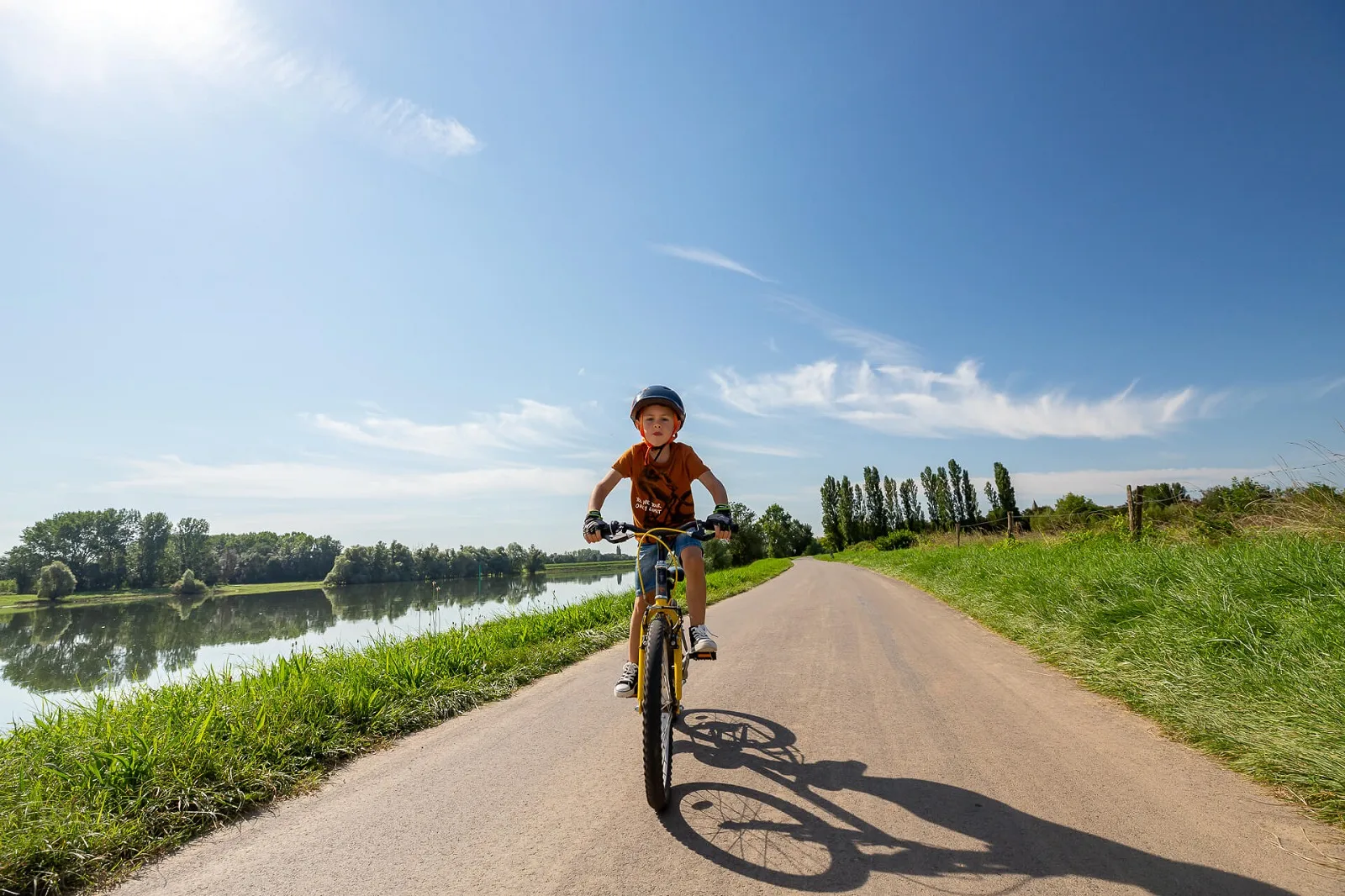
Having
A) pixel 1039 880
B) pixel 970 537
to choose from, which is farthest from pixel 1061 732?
pixel 970 537

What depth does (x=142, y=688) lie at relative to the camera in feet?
12.9

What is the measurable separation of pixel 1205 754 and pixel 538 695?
453 centimetres

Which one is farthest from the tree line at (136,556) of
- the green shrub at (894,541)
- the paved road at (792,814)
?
the paved road at (792,814)

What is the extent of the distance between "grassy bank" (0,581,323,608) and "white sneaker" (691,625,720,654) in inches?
2495

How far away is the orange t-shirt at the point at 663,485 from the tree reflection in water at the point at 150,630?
397 centimetres

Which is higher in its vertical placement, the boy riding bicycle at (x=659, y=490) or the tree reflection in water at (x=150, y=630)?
the boy riding bicycle at (x=659, y=490)

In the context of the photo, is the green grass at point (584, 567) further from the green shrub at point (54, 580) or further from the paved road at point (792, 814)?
the paved road at point (792, 814)

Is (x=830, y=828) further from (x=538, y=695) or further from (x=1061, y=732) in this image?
(x=538, y=695)

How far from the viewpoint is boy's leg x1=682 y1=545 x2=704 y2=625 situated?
3430mm

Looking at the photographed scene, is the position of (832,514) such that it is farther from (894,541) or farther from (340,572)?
(340,572)

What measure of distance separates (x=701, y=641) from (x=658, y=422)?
1.42m

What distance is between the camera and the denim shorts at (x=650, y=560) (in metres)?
3.42

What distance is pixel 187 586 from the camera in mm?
51656

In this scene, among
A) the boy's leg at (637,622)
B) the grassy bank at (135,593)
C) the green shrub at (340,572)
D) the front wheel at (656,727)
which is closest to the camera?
the front wheel at (656,727)
